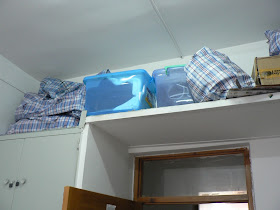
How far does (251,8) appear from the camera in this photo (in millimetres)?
1669

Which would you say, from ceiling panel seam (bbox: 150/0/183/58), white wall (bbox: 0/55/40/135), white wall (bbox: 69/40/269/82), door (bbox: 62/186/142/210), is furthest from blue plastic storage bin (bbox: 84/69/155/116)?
white wall (bbox: 0/55/40/135)

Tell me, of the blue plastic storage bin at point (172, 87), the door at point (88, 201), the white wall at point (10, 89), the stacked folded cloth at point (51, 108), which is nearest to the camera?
the door at point (88, 201)

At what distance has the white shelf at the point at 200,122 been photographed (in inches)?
56.6

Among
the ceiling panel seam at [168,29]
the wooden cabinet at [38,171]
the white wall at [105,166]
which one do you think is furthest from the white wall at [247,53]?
the wooden cabinet at [38,171]

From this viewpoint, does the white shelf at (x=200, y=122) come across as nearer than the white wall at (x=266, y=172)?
Yes

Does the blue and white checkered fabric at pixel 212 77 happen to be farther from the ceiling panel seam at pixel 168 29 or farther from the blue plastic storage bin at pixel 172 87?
the ceiling panel seam at pixel 168 29

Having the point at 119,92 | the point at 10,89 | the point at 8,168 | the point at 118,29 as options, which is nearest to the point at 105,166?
the point at 119,92

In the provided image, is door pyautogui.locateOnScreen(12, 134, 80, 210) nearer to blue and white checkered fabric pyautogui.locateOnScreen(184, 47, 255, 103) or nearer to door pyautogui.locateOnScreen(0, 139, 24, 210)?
door pyautogui.locateOnScreen(0, 139, 24, 210)

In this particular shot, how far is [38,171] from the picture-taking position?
67.8 inches

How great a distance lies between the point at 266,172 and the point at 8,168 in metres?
1.50

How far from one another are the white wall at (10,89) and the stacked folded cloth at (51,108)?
0.09 meters

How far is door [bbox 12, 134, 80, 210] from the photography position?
1.63 meters

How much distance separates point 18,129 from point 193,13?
51.5 inches

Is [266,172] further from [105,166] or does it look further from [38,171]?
[38,171]
